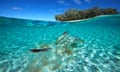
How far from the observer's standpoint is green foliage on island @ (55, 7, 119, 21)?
8.35m

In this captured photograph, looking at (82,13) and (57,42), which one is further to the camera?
(82,13)

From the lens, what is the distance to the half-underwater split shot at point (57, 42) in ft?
11.0

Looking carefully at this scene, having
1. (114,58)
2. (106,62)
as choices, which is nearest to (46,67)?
(106,62)

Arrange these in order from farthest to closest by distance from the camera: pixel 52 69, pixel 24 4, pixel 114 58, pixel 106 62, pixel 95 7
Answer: pixel 95 7, pixel 24 4, pixel 114 58, pixel 106 62, pixel 52 69

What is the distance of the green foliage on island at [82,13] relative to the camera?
8.35 meters

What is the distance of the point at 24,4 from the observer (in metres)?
6.70

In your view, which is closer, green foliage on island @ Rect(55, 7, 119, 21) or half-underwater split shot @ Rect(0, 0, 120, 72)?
half-underwater split shot @ Rect(0, 0, 120, 72)

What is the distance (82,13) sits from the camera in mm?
8812

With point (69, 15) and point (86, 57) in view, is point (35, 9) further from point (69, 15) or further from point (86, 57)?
point (86, 57)

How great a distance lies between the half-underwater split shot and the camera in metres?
3.36

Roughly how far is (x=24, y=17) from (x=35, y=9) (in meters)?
0.92

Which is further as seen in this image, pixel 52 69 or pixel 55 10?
pixel 55 10

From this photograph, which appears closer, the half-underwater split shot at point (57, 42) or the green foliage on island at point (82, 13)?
the half-underwater split shot at point (57, 42)

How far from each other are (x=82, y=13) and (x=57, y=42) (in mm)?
3724
